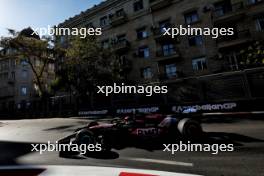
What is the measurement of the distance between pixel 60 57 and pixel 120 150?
26749 mm

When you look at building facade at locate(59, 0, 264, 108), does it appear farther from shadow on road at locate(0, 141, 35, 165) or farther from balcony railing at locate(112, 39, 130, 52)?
shadow on road at locate(0, 141, 35, 165)

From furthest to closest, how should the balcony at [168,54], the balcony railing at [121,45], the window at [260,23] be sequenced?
the balcony railing at [121,45] < the balcony at [168,54] < the window at [260,23]

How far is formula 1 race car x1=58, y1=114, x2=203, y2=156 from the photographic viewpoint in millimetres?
6059

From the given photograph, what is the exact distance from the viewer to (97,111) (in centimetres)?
1748

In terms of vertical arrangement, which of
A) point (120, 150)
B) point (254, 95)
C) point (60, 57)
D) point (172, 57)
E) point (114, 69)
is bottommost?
point (120, 150)

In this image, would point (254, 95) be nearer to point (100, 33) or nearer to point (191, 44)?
point (191, 44)

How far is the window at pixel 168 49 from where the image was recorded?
80.1ft

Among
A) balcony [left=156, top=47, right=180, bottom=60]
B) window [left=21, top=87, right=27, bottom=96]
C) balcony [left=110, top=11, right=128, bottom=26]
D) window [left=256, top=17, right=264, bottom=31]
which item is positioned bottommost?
window [left=21, top=87, right=27, bottom=96]

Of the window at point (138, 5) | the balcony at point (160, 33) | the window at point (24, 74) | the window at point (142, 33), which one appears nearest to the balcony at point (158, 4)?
the window at point (138, 5)

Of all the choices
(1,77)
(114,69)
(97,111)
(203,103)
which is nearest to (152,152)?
(203,103)

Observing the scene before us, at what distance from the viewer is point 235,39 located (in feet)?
67.2

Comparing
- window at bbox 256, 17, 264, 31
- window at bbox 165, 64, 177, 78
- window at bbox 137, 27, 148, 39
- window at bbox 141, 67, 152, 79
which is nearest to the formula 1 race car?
window at bbox 165, 64, 177, 78

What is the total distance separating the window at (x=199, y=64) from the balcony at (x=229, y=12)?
4.32 meters

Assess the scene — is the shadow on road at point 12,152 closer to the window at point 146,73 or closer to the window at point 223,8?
the window at point 146,73
